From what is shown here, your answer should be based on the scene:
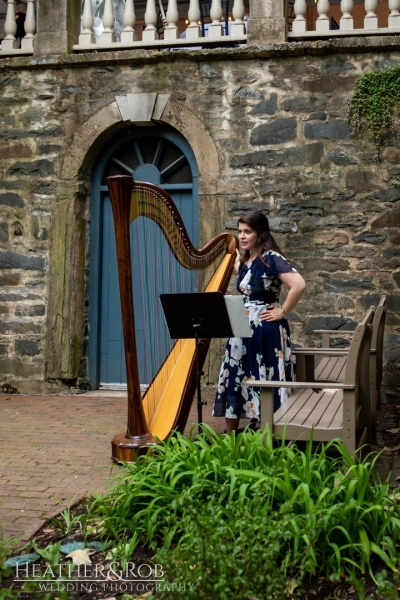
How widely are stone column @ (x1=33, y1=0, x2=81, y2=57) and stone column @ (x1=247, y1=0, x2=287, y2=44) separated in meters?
2.07

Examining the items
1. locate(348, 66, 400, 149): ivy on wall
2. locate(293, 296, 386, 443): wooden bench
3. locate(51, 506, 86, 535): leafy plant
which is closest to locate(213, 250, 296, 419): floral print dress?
locate(293, 296, 386, 443): wooden bench

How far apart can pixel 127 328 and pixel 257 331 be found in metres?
1.18

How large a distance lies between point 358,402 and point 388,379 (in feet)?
10.4

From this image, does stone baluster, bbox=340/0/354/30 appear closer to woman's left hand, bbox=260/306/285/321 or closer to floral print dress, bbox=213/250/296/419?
floral print dress, bbox=213/250/296/419

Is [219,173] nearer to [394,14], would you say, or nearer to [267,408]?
[394,14]

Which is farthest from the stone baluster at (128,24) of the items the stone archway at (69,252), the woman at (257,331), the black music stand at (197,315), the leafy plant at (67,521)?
the leafy plant at (67,521)

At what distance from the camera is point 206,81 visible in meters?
7.95

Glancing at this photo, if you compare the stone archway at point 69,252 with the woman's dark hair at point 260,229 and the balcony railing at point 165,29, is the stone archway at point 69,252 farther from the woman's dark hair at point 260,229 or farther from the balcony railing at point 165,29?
the woman's dark hair at point 260,229

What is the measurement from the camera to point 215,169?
7898mm

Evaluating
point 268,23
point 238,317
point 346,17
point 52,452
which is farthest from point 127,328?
point 346,17

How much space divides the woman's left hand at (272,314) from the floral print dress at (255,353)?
1.2 inches

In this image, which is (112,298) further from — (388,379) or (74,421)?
(388,379)

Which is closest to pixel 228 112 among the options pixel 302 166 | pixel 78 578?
pixel 302 166

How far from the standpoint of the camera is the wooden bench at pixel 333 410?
3.94 metres
